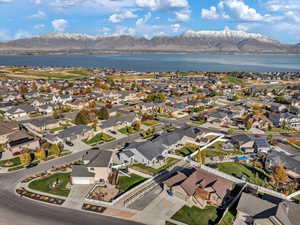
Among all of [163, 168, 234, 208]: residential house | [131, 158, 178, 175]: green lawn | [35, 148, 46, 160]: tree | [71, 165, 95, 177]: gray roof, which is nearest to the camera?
[163, 168, 234, 208]: residential house

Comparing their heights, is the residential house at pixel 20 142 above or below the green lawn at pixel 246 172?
above

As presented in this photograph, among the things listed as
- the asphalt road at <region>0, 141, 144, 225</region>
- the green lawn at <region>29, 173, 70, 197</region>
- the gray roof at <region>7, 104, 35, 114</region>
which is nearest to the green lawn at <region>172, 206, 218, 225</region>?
the asphalt road at <region>0, 141, 144, 225</region>

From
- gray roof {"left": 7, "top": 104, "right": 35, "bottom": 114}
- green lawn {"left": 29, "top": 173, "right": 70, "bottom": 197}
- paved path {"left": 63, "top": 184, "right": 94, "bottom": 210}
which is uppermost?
gray roof {"left": 7, "top": 104, "right": 35, "bottom": 114}

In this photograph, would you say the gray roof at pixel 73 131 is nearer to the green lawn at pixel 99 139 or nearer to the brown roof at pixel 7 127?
the green lawn at pixel 99 139

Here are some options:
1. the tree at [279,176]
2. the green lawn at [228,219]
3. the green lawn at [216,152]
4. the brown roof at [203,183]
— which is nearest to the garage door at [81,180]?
the brown roof at [203,183]

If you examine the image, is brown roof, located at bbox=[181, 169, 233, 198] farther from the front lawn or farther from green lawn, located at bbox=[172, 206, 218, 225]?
the front lawn

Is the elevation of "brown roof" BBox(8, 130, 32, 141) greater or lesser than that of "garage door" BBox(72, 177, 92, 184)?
greater
